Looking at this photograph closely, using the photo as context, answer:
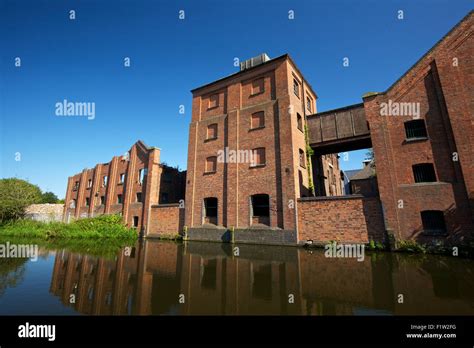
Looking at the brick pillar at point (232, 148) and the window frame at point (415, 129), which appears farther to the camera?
the brick pillar at point (232, 148)

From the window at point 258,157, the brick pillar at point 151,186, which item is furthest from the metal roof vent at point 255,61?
the brick pillar at point 151,186

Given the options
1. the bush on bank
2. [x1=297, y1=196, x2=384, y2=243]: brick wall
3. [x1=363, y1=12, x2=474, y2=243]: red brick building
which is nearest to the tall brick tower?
[x1=297, y1=196, x2=384, y2=243]: brick wall

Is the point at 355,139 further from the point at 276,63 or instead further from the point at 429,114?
the point at 276,63

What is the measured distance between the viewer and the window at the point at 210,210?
16266 millimetres

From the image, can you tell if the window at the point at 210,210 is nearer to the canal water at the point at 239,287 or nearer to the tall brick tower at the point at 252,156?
the tall brick tower at the point at 252,156

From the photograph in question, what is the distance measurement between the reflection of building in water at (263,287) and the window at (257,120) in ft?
31.3

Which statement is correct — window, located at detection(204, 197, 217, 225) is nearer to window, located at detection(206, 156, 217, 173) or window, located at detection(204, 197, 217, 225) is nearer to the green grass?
window, located at detection(206, 156, 217, 173)

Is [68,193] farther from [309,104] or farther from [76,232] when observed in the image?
[309,104]

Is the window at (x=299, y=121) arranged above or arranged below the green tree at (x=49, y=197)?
below

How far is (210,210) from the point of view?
16.6 meters

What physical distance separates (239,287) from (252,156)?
1059 cm

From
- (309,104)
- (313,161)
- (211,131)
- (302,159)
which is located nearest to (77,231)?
(211,131)

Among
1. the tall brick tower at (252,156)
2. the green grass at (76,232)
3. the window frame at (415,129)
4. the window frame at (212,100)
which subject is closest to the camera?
the window frame at (415,129)

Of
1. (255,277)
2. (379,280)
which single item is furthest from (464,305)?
(255,277)
